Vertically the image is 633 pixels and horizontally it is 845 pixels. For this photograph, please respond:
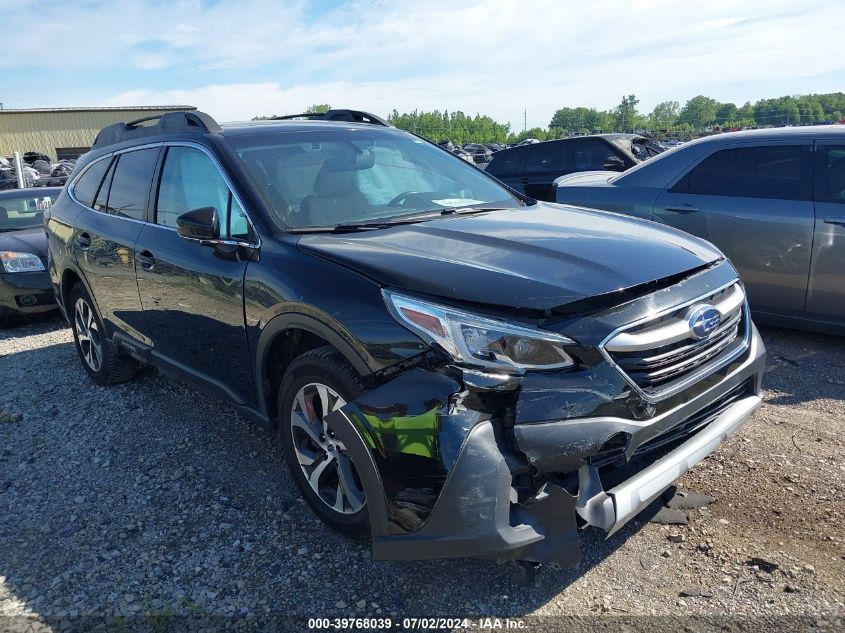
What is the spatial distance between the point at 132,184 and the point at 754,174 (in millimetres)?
4589

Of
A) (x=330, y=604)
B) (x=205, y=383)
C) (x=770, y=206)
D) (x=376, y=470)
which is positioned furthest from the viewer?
(x=770, y=206)

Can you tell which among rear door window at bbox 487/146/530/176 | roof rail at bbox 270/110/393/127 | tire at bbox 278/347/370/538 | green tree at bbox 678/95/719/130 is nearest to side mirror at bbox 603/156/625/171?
rear door window at bbox 487/146/530/176

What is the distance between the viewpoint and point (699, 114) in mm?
85125

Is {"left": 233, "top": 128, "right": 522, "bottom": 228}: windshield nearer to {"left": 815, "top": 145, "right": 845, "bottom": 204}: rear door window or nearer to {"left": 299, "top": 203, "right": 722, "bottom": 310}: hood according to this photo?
{"left": 299, "top": 203, "right": 722, "bottom": 310}: hood

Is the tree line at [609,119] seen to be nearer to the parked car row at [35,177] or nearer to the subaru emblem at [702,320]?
the parked car row at [35,177]

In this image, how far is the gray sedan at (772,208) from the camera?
4738mm

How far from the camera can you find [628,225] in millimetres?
3322

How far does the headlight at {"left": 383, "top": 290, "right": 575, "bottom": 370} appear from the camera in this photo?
7.40 feet

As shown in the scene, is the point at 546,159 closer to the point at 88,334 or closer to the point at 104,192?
the point at 104,192

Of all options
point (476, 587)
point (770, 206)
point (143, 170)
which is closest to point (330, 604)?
point (476, 587)

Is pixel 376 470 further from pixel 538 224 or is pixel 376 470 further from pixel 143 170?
pixel 143 170

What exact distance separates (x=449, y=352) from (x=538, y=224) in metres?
1.21

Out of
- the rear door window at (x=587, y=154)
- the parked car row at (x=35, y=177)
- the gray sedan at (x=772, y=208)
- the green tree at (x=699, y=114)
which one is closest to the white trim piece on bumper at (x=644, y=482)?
the gray sedan at (x=772, y=208)

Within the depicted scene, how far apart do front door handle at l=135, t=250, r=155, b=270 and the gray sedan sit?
3.88 m
